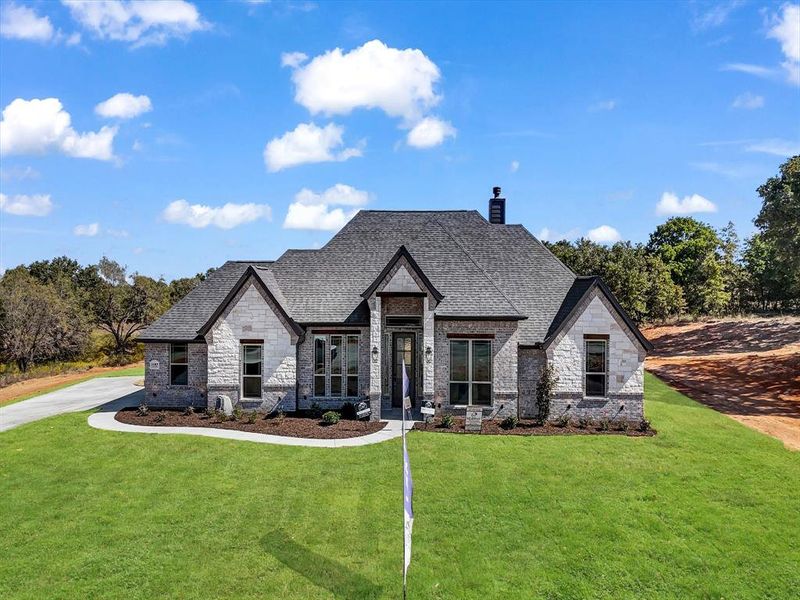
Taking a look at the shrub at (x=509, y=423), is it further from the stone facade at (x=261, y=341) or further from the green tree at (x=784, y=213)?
the green tree at (x=784, y=213)

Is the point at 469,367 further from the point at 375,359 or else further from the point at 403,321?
the point at 375,359

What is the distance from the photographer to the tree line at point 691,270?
53.7 m

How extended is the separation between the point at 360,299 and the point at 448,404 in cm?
595

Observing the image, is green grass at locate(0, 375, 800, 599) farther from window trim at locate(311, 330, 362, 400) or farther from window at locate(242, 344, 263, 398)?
window trim at locate(311, 330, 362, 400)

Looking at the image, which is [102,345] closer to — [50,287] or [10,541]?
[50,287]

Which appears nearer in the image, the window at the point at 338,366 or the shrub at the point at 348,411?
the shrub at the point at 348,411

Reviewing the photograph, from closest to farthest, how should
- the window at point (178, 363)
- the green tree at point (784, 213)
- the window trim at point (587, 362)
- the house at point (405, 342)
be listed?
the house at point (405, 342) → the window trim at point (587, 362) → the window at point (178, 363) → the green tree at point (784, 213)

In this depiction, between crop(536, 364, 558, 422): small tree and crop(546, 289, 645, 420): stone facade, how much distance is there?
0.99 ft

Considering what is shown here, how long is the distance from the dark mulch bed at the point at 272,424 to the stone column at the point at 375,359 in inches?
26.3

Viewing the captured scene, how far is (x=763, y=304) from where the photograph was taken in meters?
75.8

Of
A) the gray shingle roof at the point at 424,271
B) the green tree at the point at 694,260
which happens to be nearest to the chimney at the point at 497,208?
the gray shingle roof at the point at 424,271

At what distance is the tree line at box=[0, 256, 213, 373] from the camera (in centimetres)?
4231

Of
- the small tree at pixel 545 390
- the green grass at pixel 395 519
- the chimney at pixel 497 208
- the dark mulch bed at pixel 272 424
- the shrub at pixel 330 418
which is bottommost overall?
the green grass at pixel 395 519

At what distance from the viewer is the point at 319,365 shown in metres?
21.8
